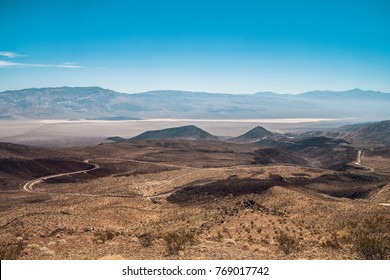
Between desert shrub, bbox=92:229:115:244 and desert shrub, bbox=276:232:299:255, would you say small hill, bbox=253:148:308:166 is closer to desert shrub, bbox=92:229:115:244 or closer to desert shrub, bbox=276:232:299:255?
desert shrub, bbox=92:229:115:244

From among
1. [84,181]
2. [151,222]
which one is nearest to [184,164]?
[84,181]

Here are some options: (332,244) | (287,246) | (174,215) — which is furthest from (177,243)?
(174,215)

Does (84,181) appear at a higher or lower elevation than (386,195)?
lower

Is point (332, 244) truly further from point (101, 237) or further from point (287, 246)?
point (101, 237)

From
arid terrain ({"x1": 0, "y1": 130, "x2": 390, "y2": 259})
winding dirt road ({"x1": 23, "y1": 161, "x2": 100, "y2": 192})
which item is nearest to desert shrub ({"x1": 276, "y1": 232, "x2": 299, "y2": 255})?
arid terrain ({"x1": 0, "y1": 130, "x2": 390, "y2": 259})

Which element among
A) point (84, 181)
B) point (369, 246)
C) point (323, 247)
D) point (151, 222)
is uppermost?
point (369, 246)

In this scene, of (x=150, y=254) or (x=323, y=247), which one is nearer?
(x=150, y=254)

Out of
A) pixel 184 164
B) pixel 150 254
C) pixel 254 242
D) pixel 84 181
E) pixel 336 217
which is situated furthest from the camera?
pixel 184 164

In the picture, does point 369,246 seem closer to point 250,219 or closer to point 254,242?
point 254,242

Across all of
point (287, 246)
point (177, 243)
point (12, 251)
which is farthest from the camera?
point (287, 246)
